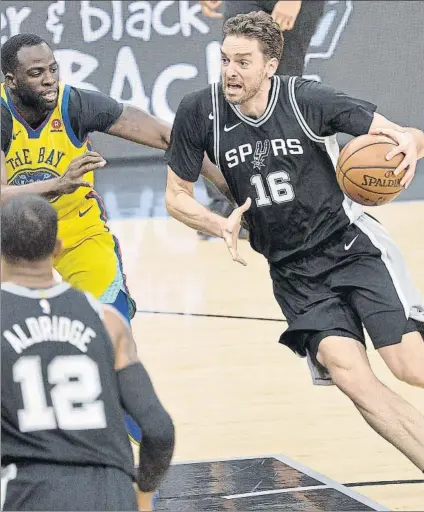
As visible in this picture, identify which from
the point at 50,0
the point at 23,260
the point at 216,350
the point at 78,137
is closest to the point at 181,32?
the point at 50,0

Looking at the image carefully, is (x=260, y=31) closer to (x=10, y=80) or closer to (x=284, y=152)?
(x=284, y=152)

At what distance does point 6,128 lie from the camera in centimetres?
561

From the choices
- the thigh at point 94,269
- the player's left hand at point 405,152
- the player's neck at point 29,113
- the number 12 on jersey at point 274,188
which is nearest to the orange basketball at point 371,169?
the player's left hand at point 405,152

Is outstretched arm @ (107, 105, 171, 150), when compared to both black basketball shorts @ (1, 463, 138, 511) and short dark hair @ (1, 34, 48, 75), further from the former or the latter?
black basketball shorts @ (1, 463, 138, 511)

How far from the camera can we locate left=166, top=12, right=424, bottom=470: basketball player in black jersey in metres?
5.26

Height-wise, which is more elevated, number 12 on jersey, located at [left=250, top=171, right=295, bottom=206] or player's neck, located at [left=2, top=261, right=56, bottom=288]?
player's neck, located at [left=2, top=261, right=56, bottom=288]

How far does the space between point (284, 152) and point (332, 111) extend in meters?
0.27

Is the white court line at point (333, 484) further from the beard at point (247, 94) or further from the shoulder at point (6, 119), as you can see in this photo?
the shoulder at point (6, 119)

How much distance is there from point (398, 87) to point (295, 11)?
13.7ft

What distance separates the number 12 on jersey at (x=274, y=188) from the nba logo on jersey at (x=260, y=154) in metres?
0.05

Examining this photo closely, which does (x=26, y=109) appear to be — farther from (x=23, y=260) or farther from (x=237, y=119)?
(x=23, y=260)

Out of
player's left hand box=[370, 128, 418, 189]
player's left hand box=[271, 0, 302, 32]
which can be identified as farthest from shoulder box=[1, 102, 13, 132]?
player's left hand box=[271, 0, 302, 32]

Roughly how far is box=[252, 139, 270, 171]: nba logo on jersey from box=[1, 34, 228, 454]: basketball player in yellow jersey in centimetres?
28

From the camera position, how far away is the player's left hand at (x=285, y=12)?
927 centimetres
